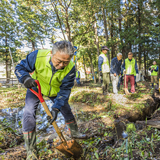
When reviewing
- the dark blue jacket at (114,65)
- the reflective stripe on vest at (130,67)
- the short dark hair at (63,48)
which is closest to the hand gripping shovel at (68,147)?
the short dark hair at (63,48)

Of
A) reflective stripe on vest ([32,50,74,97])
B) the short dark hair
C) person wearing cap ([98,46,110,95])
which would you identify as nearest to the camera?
the short dark hair

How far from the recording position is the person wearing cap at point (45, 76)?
1.77 meters

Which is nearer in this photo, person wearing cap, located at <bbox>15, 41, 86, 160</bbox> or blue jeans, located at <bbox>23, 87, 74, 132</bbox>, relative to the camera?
person wearing cap, located at <bbox>15, 41, 86, 160</bbox>

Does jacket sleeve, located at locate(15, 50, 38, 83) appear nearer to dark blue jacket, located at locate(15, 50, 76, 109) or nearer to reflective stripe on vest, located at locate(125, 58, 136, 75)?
dark blue jacket, located at locate(15, 50, 76, 109)

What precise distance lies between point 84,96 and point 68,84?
174 inches

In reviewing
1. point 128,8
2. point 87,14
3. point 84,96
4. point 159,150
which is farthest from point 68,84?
point 128,8

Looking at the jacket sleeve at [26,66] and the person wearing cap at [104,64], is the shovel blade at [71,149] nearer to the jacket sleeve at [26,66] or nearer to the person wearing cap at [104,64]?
the jacket sleeve at [26,66]

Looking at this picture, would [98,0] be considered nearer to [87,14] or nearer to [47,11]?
[87,14]

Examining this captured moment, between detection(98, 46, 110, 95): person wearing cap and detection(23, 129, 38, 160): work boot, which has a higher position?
detection(98, 46, 110, 95): person wearing cap

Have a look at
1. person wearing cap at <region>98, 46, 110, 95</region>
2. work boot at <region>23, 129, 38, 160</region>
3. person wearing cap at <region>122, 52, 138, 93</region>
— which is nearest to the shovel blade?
work boot at <region>23, 129, 38, 160</region>

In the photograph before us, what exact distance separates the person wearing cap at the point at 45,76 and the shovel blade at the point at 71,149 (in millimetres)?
415

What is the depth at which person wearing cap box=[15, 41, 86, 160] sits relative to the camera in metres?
1.77

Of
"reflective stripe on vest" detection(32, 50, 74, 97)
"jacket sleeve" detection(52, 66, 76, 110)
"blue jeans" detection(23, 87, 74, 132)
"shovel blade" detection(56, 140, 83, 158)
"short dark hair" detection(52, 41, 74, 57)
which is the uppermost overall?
"short dark hair" detection(52, 41, 74, 57)

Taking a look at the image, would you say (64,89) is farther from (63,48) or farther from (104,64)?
(104,64)
